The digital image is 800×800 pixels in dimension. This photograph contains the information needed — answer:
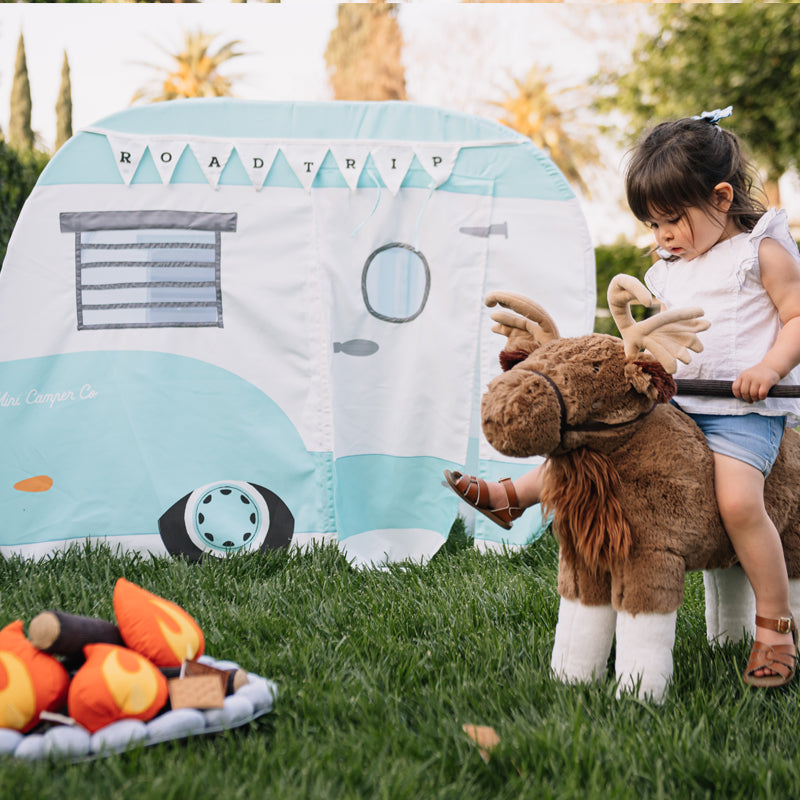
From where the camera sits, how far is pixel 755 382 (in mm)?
1817

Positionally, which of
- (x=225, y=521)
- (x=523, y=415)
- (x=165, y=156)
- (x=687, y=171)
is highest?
(x=165, y=156)

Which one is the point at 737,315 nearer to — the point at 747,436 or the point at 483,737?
the point at 747,436

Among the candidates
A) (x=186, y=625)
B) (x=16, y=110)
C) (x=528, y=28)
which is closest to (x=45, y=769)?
(x=186, y=625)

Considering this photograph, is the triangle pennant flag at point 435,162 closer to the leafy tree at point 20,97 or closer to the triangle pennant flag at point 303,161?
the triangle pennant flag at point 303,161

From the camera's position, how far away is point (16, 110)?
1546 centimetres

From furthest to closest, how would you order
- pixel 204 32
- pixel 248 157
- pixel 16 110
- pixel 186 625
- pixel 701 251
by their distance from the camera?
1. pixel 204 32
2. pixel 16 110
3. pixel 248 157
4. pixel 701 251
5. pixel 186 625

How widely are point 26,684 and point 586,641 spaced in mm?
1182

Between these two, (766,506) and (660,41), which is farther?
(660,41)

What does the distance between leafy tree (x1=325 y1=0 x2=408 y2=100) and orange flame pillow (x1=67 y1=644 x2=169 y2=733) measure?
21.8 meters

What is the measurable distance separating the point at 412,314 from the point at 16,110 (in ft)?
49.7

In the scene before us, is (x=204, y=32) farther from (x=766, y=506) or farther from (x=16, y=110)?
(x=766, y=506)

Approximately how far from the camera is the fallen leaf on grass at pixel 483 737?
1.58 m

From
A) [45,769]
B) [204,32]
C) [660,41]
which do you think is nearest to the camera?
[45,769]

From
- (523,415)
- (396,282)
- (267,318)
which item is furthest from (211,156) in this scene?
(523,415)
